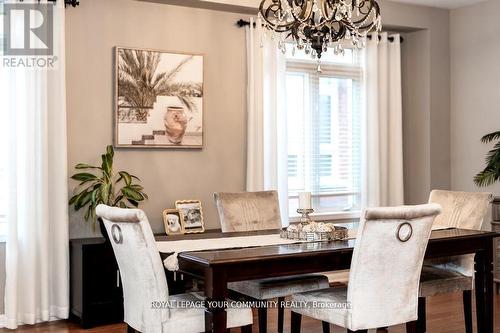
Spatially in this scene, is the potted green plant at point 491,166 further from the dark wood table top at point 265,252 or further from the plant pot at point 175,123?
the plant pot at point 175,123

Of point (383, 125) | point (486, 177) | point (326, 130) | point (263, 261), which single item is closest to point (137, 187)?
point (326, 130)

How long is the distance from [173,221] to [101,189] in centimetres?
72

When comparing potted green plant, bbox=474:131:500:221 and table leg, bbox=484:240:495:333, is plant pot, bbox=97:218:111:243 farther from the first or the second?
potted green plant, bbox=474:131:500:221

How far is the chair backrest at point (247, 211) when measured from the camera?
175 inches

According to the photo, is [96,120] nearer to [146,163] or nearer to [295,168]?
[146,163]

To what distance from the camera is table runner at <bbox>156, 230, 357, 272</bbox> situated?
3384 millimetres

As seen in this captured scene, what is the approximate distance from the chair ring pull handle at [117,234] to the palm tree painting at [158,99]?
6.76ft

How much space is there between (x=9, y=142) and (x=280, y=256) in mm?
2478

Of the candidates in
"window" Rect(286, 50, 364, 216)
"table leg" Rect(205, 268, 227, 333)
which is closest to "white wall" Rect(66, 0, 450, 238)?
"window" Rect(286, 50, 364, 216)

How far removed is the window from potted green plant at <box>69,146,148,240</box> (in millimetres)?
1688

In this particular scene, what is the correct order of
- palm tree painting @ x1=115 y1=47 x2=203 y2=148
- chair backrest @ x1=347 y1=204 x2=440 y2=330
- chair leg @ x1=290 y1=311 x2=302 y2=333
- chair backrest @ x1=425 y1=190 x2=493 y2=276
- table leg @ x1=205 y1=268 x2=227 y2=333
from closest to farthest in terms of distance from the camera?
1. table leg @ x1=205 y1=268 x2=227 y2=333
2. chair backrest @ x1=347 y1=204 x2=440 y2=330
3. chair leg @ x1=290 y1=311 x2=302 y2=333
4. chair backrest @ x1=425 y1=190 x2=493 y2=276
5. palm tree painting @ x1=115 y1=47 x2=203 y2=148

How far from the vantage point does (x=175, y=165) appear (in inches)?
223

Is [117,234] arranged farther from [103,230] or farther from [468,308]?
[468,308]

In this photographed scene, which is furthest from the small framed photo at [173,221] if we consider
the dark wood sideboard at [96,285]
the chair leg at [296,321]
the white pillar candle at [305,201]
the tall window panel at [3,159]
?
the white pillar candle at [305,201]
